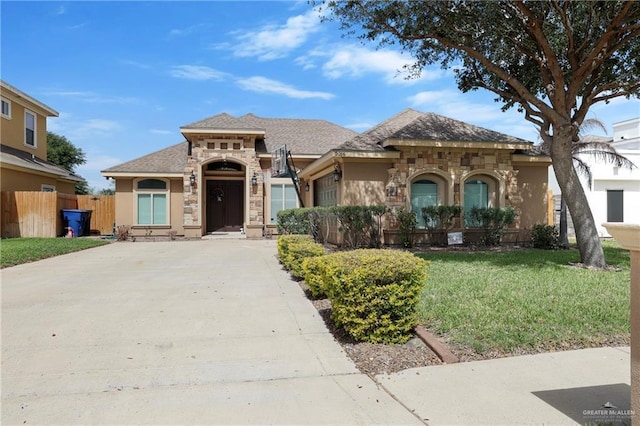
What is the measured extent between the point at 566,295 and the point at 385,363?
11.6ft

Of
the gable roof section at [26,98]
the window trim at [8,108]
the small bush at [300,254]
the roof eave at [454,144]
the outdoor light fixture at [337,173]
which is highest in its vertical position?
the gable roof section at [26,98]

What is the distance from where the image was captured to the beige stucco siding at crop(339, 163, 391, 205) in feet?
43.9

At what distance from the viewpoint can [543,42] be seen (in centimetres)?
949

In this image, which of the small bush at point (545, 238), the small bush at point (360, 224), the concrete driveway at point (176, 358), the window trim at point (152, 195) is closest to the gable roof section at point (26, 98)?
the window trim at point (152, 195)

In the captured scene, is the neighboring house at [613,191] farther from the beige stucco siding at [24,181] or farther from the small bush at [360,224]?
the beige stucco siding at [24,181]

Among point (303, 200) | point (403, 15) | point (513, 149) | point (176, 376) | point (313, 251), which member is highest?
point (403, 15)

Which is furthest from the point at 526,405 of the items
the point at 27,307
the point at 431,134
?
the point at 431,134

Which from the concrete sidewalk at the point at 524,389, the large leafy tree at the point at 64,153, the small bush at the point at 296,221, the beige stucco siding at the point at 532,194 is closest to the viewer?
the concrete sidewalk at the point at 524,389

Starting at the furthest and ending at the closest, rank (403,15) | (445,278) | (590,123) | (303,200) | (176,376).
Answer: (303,200), (590,123), (403,15), (445,278), (176,376)

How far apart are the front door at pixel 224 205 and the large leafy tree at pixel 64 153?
852 inches

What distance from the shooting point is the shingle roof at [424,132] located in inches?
533

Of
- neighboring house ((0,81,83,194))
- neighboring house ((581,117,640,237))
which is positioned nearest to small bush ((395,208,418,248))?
neighboring house ((581,117,640,237))

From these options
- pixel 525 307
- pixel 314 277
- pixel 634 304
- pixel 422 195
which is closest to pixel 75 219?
pixel 422 195

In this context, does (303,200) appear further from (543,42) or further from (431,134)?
(543,42)
